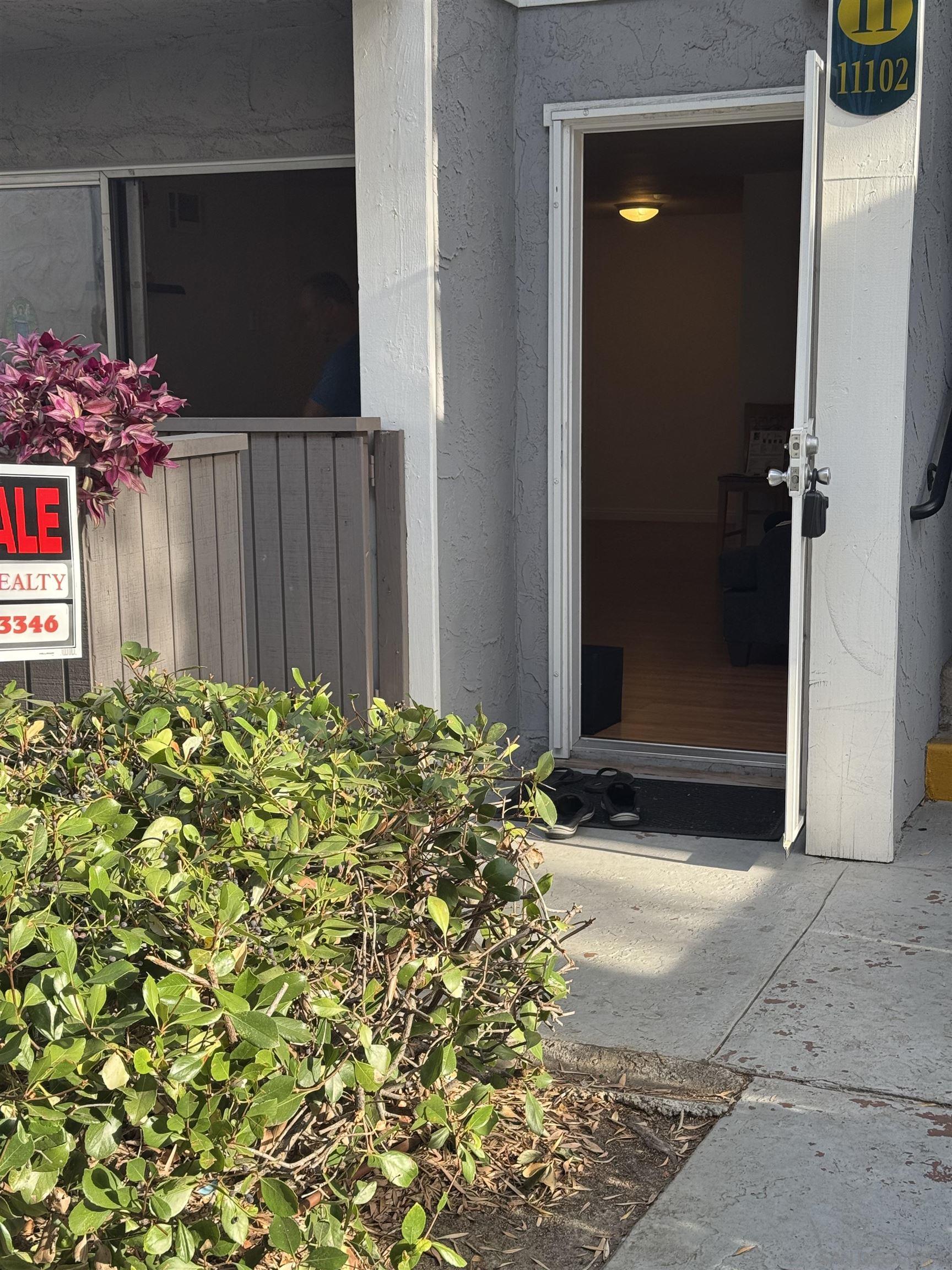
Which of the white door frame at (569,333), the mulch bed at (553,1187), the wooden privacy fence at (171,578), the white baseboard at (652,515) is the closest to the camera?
the mulch bed at (553,1187)

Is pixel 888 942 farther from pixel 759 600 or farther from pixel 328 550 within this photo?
pixel 759 600

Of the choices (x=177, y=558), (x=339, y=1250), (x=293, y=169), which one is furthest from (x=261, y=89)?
(x=339, y=1250)

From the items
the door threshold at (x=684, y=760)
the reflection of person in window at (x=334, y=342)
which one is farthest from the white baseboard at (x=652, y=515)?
the door threshold at (x=684, y=760)

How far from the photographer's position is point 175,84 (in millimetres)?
5699

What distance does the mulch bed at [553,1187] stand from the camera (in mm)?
2338

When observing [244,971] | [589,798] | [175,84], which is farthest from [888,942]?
[175,84]

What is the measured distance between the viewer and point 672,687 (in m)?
6.77

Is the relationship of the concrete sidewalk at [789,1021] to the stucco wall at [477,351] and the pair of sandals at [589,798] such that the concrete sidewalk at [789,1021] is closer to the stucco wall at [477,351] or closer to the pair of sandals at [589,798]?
the pair of sandals at [589,798]

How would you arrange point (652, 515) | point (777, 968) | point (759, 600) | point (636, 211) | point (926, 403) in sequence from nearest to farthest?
point (777, 968)
point (926, 403)
point (759, 600)
point (636, 211)
point (652, 515)

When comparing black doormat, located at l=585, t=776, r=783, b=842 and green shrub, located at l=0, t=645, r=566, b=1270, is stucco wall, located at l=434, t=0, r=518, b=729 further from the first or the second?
green shrub, located at l=0, t=645, r=566, b=1270

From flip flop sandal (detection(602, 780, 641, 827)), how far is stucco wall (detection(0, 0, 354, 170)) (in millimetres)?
2742

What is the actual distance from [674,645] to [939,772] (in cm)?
312

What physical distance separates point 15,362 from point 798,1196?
2.25 metres

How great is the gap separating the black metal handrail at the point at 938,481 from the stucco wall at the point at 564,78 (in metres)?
1.36
